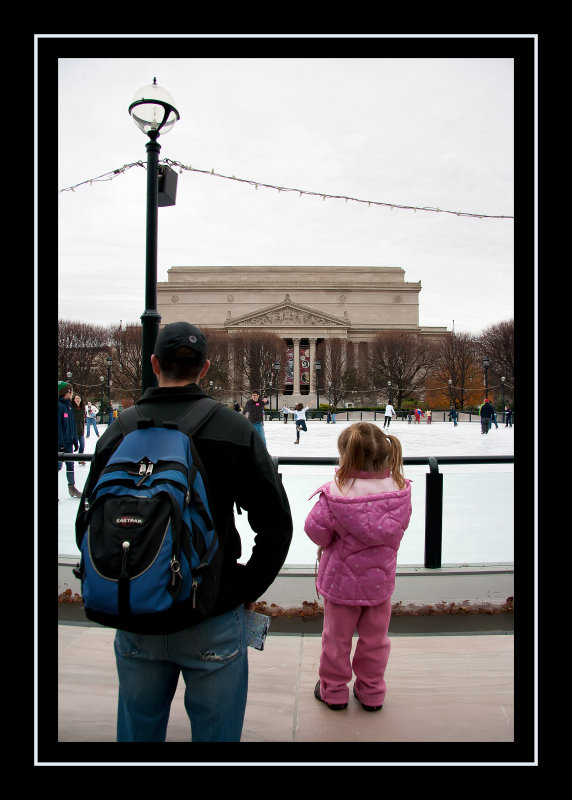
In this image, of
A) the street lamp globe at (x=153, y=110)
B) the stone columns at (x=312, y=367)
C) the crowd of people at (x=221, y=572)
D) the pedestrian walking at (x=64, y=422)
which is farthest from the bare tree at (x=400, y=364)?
the crowd of people at (x=221, y=572)

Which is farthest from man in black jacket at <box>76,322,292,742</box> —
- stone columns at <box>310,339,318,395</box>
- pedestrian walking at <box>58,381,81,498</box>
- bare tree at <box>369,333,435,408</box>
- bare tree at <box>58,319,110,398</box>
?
stone columns at <box>310,339,318,395</box>

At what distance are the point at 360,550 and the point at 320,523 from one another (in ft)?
0.72

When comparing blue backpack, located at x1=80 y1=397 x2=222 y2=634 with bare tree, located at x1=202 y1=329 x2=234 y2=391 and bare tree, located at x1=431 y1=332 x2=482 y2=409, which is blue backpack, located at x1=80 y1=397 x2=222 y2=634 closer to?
bare tree, located at x1=202 y1=329 x2=234 y2=391

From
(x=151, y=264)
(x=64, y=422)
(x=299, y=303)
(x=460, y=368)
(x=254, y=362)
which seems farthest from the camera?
(x=299, y=303)

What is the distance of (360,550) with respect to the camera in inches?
90.9

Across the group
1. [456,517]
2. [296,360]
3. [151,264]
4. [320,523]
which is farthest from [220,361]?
[320,523]

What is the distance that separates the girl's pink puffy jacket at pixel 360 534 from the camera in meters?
2.25

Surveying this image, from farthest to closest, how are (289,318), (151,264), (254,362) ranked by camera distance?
(289,318), (254,362), (151,264)

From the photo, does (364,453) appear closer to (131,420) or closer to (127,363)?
(131,420)

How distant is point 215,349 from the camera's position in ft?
172

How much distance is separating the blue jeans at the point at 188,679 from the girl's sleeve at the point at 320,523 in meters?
0.82

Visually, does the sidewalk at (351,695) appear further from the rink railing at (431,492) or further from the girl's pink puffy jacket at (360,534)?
the rink railing at (431,492)
